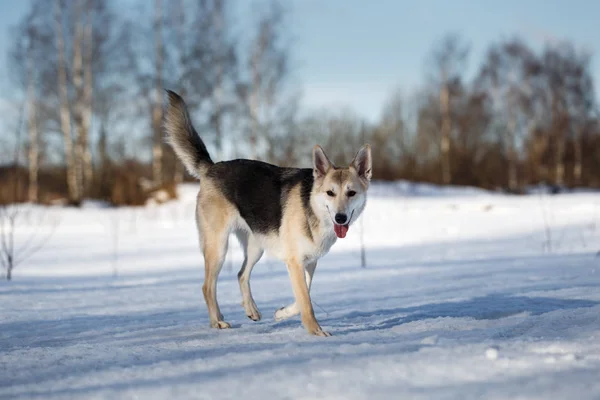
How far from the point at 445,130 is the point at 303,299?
25467 millimetres

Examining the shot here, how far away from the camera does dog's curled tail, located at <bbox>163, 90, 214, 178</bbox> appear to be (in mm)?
4422

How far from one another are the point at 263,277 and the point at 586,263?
3.49m

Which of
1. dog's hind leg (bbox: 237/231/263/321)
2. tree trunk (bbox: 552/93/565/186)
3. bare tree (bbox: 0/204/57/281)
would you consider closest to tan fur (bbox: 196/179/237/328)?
dog's hind leg (bbox: 237/231/263/321)

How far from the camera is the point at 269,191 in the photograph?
399cm

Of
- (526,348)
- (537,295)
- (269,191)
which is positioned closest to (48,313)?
(269,191)

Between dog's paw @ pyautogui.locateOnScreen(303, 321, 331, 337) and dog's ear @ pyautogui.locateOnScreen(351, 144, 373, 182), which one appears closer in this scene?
dog's paw @ pyautogui.locateOnScreen(303, 321, 331, 337)

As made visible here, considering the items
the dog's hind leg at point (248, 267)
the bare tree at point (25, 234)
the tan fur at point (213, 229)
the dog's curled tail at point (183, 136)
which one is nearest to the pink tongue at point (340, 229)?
the dog's hind leg at point (248, 267)

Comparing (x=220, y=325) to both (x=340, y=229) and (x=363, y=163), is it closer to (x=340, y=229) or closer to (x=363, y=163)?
(x=340, y=229)

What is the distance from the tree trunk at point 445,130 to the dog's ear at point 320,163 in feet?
71.1

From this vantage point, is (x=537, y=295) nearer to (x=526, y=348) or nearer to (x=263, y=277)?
(x=526, y=348)

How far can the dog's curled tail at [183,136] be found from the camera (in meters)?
4.42

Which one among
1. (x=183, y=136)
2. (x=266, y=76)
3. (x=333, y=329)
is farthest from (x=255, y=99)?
(x=333, y=329)

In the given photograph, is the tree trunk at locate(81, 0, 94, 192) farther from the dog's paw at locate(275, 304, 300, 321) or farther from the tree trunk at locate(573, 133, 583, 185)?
the tree trunk at locate(573, 133, 583, 185)

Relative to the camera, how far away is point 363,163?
408 cm
